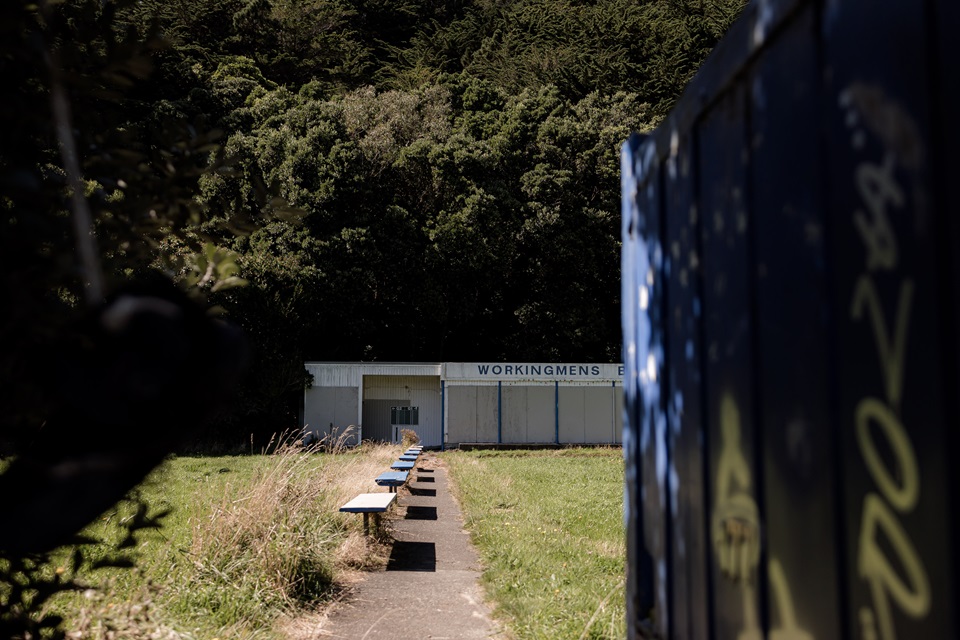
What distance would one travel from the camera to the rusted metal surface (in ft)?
3.73

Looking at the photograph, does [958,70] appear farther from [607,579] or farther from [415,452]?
[415,452]

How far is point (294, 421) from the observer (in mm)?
34094

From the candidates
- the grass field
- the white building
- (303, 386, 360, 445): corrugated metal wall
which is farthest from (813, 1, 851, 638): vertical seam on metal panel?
(303, 386, 360, 445): corrugated metal wall

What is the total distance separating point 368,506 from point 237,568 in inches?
88.7

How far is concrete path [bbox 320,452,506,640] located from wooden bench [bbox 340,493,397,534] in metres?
0.44

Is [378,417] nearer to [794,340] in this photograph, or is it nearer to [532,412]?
[532,412]

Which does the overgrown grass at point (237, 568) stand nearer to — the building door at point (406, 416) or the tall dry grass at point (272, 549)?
the tall dry grass at point (272, 549)

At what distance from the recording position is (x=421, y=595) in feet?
25.0

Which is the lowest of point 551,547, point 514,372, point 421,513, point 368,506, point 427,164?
point 421,513

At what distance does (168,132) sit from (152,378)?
4.31 ft

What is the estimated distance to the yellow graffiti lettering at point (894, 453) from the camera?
3.88 feet

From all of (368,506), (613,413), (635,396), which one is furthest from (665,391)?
(613,413)

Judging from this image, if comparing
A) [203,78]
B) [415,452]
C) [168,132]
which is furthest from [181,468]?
[203,78]

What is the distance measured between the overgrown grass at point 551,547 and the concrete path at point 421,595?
21cm
